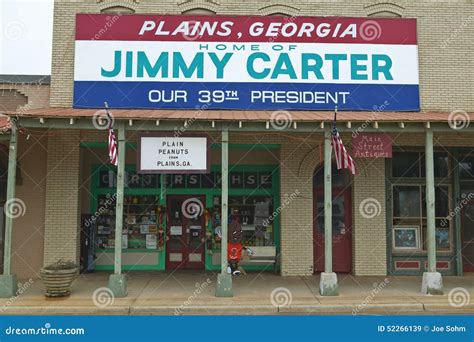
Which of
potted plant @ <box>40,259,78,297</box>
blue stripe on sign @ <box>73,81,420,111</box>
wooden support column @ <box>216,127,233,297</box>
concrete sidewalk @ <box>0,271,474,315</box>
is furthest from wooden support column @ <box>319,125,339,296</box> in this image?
potted plant @ <box>40,259,78,297</box>

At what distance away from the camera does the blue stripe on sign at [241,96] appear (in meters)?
13.6

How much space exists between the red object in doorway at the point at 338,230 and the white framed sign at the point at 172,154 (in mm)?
4569

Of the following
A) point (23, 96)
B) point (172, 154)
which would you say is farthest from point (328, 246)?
point (23, 96)

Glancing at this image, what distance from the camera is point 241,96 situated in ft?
45.0

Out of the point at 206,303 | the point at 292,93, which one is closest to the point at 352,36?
the point at 292,93

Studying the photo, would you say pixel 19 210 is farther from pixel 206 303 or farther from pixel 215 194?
pixel 206 303

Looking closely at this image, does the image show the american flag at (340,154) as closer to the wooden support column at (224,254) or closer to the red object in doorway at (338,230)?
the wooden support column at (224,254)

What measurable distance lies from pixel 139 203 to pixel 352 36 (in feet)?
27.2

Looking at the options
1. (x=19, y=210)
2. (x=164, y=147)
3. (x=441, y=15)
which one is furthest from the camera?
(x=441, y=15)

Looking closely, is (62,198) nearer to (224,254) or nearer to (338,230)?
(224,254)

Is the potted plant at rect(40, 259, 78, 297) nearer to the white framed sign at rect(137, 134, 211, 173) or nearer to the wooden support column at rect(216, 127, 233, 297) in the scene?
the white framed sign at rect(137, 134, 211, 173)

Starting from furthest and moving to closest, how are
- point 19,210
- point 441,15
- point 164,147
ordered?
point 441,15 < point 19,210 < point 164,147

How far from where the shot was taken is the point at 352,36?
46.1 feet

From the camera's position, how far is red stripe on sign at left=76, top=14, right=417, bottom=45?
45.6 ft
